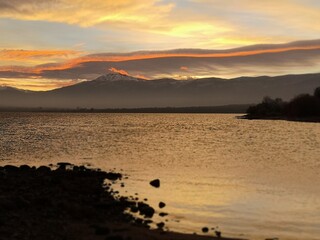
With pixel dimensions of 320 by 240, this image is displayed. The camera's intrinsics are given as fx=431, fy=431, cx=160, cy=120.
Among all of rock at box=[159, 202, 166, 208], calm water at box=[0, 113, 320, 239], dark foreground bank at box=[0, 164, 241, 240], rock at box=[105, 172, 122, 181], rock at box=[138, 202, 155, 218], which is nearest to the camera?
dark foreground bank at box=[0, 164, 241, 240]

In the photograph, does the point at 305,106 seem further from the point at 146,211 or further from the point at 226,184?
the point at 146,211

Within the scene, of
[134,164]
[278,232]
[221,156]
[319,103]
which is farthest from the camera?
[319,103]

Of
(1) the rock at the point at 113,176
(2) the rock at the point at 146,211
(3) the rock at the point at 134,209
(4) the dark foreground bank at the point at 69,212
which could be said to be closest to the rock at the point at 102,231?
(4) the dark foreground bank at the point at 69,212

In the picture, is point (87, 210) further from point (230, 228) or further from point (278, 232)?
point (278, 232)

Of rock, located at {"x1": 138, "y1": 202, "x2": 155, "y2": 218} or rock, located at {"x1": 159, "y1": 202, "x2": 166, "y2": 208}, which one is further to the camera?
rock, located at {"x1": 159, "y1": 202, "x2": 166, "y2": 208}

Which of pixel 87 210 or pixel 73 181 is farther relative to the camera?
pixel 73 181

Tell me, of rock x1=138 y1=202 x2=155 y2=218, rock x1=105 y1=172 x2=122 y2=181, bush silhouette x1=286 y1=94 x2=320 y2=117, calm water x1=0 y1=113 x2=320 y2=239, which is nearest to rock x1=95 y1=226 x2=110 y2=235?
calm water x1=0 y1=113 x2=320 y2=239

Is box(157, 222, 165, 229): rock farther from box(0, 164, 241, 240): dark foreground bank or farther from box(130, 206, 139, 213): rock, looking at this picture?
box(130, 206, 139, 213): rock

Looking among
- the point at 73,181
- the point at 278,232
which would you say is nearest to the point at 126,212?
the point at 278,232

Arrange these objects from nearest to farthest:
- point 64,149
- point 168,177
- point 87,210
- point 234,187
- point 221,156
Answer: point 87,210, point 234,187, point 168,177, point 221,156, point 64,149

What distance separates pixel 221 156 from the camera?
6306 cm

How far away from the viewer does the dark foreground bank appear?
64.3ft

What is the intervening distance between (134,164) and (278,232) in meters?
32.8

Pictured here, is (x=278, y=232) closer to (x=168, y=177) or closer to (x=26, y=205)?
(x=26, y=205)
